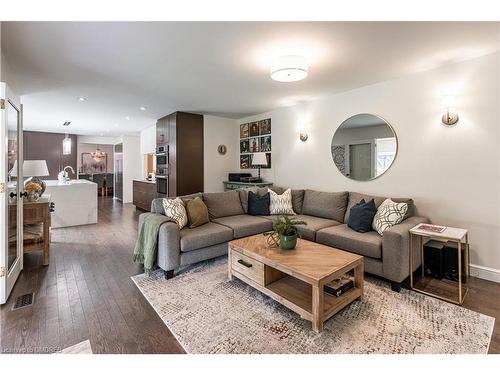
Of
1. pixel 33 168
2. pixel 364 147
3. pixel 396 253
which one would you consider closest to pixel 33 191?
pixel 33 168

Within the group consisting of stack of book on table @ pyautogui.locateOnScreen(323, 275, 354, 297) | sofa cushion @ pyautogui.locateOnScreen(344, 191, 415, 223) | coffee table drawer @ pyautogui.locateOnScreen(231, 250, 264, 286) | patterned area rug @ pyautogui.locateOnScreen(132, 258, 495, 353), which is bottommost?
patterned area rug @ pyautogui.locateOnScreen(132, 258, 495, 353)

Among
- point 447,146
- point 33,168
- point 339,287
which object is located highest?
point 447,146

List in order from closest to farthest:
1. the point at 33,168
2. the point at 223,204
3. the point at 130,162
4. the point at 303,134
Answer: the point at 33,168, the point at 223,204, the point at 303,134, the point at 130,162

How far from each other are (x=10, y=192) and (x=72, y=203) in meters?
2.90

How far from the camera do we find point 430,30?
2057 millimetres

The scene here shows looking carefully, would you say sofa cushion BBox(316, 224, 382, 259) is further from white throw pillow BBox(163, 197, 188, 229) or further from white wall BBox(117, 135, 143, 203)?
white wall BBox(117, 135, 143, 203)

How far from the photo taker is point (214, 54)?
8.17ft

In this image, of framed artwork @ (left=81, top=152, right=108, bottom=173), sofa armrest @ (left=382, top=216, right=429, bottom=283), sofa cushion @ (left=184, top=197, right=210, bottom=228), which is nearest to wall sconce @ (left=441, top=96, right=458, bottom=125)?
sofa armrest @ (left=382, top=216, right=429, bottom=283)

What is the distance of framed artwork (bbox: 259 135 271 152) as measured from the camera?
5.09m

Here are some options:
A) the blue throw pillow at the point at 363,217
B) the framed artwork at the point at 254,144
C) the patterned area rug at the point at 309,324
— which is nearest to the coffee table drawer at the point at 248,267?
the patterned area rug at the point at 309,324

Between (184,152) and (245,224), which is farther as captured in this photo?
(184,152)

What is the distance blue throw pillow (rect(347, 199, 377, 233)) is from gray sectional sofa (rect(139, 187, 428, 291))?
0.08m

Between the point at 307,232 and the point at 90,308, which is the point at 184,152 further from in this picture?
the point at 90,308
